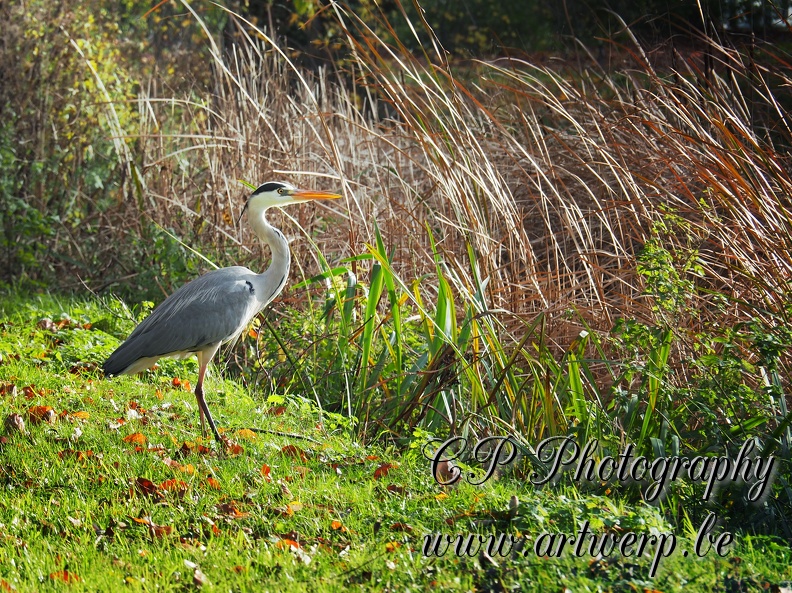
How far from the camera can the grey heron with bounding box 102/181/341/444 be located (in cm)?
470

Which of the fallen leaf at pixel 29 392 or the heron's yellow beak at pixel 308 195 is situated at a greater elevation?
the heron's yellow beak at pixel 308 195

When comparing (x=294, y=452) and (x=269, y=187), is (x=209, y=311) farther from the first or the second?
(x=294, y=452)

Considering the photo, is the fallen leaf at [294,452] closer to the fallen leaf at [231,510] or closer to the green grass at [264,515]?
the green grass at [264,515]

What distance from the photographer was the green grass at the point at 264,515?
2.87 meters

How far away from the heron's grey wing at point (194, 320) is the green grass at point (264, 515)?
0.92 feet

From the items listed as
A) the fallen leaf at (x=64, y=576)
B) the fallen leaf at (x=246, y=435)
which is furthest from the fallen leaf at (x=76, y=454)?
the fallen leaf at (x=64, y=576)

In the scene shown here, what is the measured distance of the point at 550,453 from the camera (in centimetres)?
417

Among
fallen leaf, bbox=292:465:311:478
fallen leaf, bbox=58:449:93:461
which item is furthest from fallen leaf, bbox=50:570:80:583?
fallen leaf, bbox=292:465:311:478

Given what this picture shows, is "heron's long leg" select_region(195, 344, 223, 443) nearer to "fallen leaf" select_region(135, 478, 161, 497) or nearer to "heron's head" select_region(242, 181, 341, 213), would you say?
"fallen leaf" select_region(135, 478, 161, 497)

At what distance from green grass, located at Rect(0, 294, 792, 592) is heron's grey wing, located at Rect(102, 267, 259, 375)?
28 cm

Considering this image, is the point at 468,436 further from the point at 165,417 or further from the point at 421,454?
the point at 165,417

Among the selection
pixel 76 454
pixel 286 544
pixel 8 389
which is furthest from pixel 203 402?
pixel 286 544

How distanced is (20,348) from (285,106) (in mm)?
2881

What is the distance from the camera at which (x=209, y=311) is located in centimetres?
490
